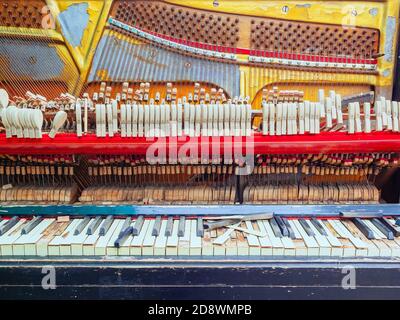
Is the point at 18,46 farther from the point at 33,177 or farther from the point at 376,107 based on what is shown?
the point at 376,107

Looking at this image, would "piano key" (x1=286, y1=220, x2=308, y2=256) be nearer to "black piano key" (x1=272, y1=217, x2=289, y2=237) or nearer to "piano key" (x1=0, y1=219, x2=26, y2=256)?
"black piano key" (x1=272, y1=217, x2=289, y2=237)

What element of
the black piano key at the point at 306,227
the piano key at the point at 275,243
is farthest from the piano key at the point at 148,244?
the black piano key at the point at 306,227

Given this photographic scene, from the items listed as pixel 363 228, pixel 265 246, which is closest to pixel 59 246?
pixel 265 246

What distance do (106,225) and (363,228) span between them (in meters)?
1.54

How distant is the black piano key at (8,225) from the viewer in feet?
6.79

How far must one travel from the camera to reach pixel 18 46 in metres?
2.54

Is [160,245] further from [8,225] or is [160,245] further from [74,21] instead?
[74,21]

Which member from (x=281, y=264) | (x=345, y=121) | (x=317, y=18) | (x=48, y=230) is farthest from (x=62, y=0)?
(x=281, y=264)

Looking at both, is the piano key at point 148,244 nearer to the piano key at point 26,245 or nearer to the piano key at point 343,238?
the piano key at point 26,245

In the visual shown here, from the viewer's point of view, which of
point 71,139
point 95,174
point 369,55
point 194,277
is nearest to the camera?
point 194,277

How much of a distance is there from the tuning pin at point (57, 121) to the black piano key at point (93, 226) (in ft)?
1.88

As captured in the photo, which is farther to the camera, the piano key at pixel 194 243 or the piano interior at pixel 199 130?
the piano interior at pixel 199 130
